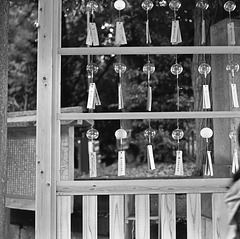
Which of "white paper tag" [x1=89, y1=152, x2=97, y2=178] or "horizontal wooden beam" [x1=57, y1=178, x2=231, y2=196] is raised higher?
"white paper tag" [x1=89, y1=152, x2=97, y2=178]

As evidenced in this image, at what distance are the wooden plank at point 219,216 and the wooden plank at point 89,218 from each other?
71 cm

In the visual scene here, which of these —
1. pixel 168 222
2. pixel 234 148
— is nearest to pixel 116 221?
pixel 168 222

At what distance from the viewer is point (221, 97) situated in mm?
3447

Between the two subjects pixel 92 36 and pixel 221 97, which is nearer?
pixel 92 36

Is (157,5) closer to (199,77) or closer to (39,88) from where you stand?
(199,77)

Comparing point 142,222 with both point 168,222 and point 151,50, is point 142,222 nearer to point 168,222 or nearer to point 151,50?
point 168,222

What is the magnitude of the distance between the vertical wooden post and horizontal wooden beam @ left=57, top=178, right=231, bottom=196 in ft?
0.32

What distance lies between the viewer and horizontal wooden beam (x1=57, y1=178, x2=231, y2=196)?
8.15 feet

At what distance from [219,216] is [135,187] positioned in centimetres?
53

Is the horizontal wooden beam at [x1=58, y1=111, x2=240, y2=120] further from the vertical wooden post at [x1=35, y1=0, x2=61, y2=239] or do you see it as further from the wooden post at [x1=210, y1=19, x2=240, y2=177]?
the wooden post at [x1=210, y1=19, x2=240, y2=177]

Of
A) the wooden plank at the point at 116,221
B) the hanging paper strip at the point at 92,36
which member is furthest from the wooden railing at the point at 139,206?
the hanging paper strip at the point at 92,36

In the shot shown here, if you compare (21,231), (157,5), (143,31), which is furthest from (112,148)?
(21,231)

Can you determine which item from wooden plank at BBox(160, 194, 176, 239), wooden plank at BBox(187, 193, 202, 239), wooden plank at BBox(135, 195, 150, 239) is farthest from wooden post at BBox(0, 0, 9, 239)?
wooden plank at BBox(187, 193, 202, 239)

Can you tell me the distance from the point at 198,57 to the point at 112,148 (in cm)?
450
